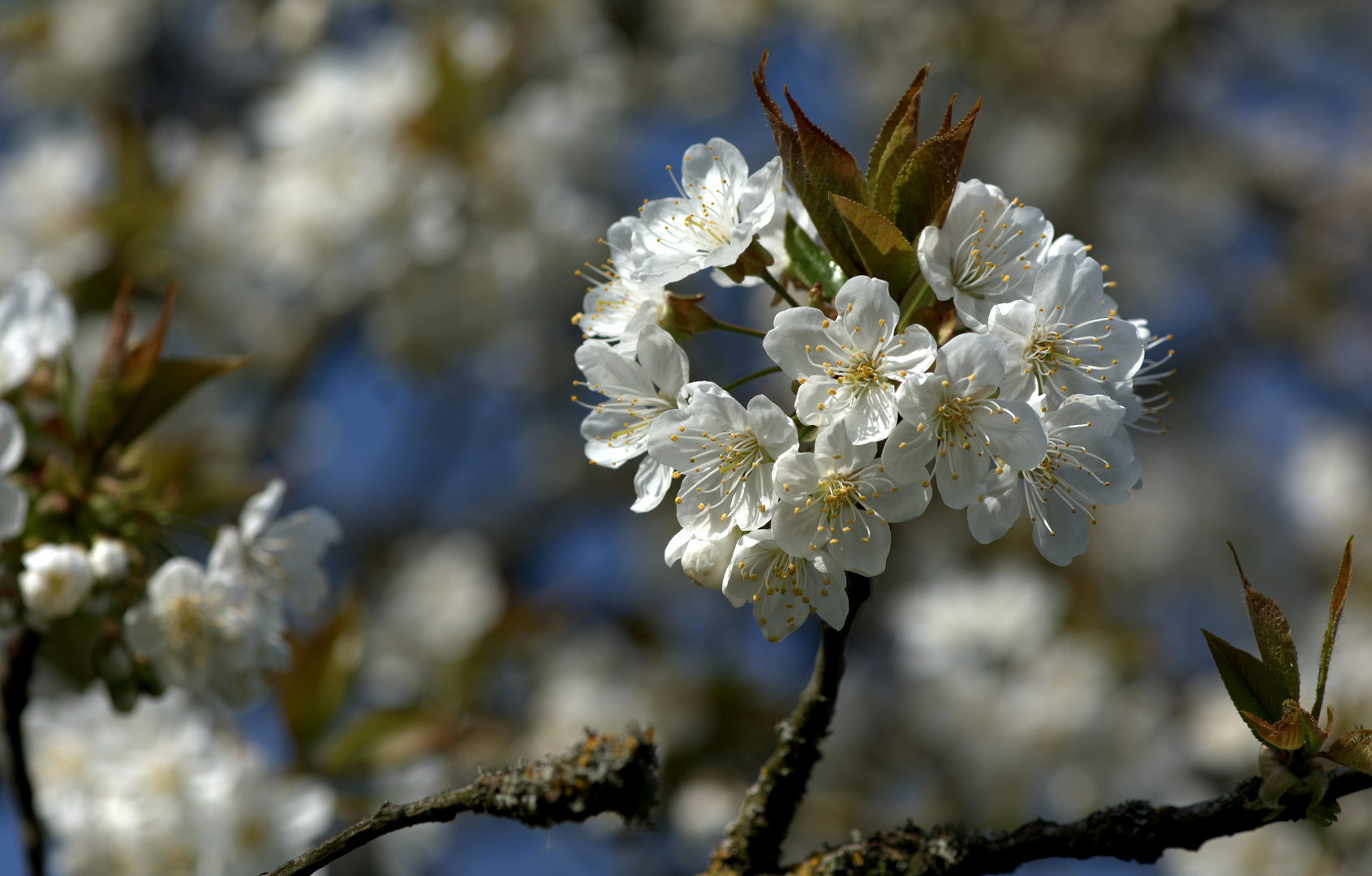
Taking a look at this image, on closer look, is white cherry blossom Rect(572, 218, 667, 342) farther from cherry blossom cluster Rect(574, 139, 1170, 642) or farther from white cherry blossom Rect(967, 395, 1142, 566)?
white cherry blossom Rect(967, 395, 1142, 566)

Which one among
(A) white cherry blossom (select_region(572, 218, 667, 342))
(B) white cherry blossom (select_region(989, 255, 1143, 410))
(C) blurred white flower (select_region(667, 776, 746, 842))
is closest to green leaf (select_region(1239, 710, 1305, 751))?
(B) white cherry blossom (select_region(989, 255, 1143, 410))

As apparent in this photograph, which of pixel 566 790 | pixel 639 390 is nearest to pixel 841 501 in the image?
pixel 639 390

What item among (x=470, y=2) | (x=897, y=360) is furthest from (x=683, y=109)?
(x=897, y=360)

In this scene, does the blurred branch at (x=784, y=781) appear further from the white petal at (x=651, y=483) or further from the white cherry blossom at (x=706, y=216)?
the white cherry blossom at (x=706, y=216)

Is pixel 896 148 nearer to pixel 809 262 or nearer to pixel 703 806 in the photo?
pixel 809 262

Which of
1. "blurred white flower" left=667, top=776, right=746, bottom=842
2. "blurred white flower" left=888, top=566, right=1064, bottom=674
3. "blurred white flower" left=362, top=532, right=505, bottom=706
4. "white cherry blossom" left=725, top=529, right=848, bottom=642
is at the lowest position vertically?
"white cherry blossom" left=725, top=529, right=848, bottom=642
